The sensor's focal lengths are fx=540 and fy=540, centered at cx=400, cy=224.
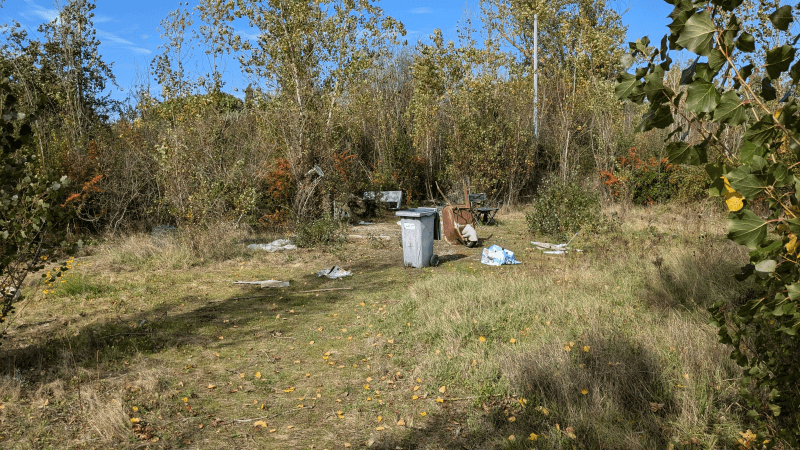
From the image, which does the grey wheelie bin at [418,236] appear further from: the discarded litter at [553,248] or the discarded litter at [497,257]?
the discarded litter at [553,248]

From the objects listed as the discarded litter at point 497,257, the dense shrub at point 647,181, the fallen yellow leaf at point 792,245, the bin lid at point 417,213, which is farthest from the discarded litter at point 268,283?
the dense shrub at point 647,181

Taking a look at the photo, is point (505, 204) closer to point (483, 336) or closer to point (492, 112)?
point (492, 112)

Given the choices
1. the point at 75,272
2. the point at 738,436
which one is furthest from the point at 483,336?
the point at 75,272

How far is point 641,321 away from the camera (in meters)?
4.88

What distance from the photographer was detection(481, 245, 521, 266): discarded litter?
889 centimetres

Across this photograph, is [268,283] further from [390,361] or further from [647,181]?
[647,181]

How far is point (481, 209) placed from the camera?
1317cm

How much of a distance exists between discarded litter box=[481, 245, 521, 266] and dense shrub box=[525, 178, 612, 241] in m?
1.89

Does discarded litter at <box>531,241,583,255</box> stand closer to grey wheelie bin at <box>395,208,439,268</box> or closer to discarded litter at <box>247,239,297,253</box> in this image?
grey wheelie bin at <box>395,208,439,268</box>

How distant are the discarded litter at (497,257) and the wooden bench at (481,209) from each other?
389 cm

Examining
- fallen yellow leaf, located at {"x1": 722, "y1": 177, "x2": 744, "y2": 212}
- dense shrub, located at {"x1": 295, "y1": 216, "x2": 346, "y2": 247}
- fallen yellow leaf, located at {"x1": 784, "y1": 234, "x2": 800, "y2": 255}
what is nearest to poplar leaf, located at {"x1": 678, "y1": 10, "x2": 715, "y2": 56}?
fallen yellow leaf, located at {"x1": 722, "y1": 177, "x2": 744, "y2": 212}

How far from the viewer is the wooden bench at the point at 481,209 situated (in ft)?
43.3

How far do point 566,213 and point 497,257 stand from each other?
264 cm

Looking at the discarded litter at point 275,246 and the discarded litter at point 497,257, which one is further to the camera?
the discarded litter at point 275,246
